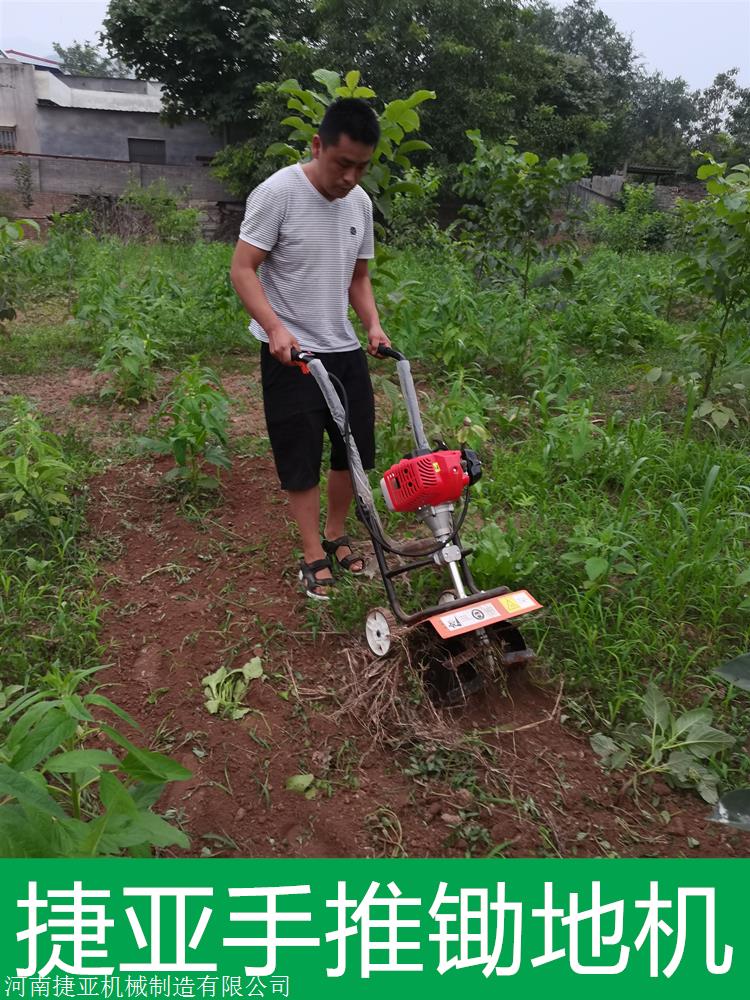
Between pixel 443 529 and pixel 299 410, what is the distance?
757 millimetres

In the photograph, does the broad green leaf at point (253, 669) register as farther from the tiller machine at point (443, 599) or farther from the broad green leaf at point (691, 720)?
the broad green leaf at point (691, 720)

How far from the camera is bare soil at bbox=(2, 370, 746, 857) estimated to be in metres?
2.11

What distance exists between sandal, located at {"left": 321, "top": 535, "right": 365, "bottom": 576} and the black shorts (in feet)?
1.28

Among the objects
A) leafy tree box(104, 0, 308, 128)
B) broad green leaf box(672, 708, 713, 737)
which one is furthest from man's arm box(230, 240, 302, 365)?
leafy tree box(104, 0, 308, 128)

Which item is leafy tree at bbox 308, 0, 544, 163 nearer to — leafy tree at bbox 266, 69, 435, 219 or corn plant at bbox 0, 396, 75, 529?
leafy tree at bbox 266, 69, 435, 219

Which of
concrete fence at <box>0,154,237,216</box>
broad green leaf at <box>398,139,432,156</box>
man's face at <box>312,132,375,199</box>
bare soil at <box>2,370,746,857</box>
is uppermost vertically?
concrete fence at <box>0,154,237,216</box>

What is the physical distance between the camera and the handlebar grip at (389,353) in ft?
9.17

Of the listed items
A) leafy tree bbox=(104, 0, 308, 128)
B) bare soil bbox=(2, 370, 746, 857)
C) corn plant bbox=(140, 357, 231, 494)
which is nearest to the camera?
bare soil bbox=(2, 370, 746, 857)

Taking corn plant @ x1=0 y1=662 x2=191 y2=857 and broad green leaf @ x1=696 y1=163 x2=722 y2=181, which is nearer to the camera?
corn plant @ x1=0 y1=662 x2=191 y2=857

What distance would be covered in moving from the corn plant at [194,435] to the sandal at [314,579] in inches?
34.8

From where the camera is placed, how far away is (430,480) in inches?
92.9

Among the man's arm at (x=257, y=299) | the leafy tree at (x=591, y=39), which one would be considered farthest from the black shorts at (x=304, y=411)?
the leafy tree at (x=591, y=39)

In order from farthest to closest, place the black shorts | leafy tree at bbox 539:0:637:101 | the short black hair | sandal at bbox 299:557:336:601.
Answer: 1. leafy tree at bbox 539:0:637:101
2. sandal at bbox 299:557:336:601
3. the black shorts
4. the short black hair

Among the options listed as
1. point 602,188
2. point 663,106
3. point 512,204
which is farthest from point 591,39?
point 512,204
